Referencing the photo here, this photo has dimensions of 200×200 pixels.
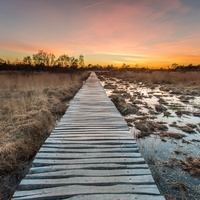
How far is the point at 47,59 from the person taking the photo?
211ft

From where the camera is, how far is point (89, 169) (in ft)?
9.52

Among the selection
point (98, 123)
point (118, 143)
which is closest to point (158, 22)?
point (98, 123)

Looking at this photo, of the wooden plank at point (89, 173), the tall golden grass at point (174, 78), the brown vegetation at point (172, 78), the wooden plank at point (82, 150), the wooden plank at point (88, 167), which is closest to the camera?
the wooden plank at point (89, 173)

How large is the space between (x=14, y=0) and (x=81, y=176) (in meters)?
11.7

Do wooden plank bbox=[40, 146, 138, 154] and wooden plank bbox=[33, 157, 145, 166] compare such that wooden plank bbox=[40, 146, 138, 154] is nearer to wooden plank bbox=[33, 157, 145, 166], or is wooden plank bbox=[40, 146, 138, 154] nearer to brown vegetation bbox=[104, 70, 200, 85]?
wooden plank bbox=[33, 157, 145, 166]

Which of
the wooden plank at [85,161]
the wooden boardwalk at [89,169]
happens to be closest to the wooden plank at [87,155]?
the wooden boardwalk at [89,169]

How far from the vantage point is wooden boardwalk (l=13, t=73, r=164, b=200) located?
7.79ft

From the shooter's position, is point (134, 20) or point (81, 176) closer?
point (81, 176)

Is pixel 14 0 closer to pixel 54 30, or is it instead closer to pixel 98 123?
pixel 54 30

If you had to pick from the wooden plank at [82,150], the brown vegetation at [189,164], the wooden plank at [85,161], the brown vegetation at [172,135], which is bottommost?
the brown vegetation at [172,135]

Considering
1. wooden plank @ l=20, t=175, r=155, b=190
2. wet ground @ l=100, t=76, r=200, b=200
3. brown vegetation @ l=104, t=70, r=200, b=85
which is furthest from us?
brown vegetation @ l=104, t=70, r=200, b=85

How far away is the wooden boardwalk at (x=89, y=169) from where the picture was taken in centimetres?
238

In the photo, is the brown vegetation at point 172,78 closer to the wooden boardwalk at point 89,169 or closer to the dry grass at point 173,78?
the dry grass at point 173,78

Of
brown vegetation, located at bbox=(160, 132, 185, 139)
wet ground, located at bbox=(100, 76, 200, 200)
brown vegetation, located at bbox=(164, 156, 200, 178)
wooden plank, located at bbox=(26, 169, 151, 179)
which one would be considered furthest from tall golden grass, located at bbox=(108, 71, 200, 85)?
wooden plank, located at bbox=(26, 169, 151, 179)
